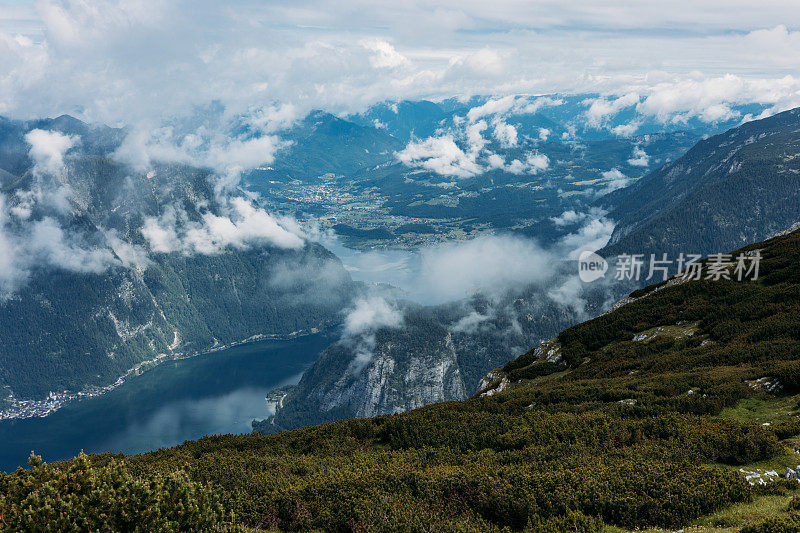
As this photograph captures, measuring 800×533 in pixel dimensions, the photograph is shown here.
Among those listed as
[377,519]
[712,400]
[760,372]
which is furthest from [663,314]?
[377,519]

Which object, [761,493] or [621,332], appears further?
[621,332]

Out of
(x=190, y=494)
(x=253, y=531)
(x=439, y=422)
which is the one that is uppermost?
(x=190, y=494)

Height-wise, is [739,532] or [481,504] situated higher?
[739,532]

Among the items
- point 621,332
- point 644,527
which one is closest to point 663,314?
point 621,332

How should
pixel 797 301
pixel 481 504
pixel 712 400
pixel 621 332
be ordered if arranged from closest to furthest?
1. pixel 481 504
2. pixel 712 400
3. pixel 797 301
4. pixel 621 332

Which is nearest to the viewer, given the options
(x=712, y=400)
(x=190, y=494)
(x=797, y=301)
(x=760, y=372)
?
(x=190, y=494)

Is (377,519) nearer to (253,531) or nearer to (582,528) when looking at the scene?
(253,531)

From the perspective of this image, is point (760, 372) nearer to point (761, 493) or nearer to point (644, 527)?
point (761, 493)
